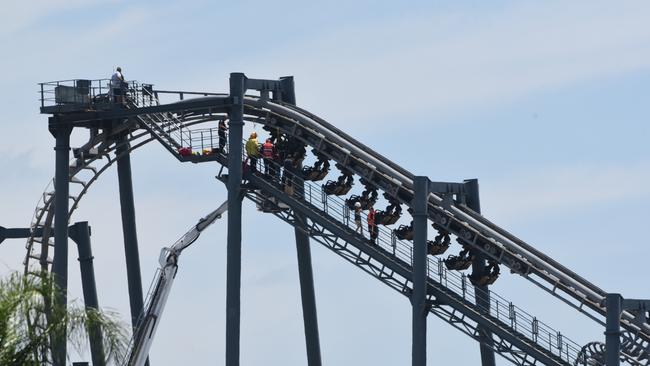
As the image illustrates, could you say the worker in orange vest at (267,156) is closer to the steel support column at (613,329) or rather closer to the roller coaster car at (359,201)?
the roller coaster car at (359,201)

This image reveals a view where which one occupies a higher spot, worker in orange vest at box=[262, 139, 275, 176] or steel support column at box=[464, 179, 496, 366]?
worker in orange vest at box=[262, 139, 275, 176]

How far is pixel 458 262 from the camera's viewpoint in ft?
146

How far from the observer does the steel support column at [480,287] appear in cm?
4344

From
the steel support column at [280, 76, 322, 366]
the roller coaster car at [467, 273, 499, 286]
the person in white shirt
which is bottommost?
the steel support column at [280, 76, 322, 366]

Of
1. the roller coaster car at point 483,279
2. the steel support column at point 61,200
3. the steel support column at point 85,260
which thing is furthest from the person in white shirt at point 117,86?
the roller coaster car at point 483,279

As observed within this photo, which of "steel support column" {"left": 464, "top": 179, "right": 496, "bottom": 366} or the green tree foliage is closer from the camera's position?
the green tree foliage

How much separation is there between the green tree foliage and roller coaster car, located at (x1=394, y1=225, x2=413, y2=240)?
23.4 metres

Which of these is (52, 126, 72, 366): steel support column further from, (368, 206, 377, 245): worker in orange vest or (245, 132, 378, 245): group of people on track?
(368, 206, 377, 245): worker in orange vest

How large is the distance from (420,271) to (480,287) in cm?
273

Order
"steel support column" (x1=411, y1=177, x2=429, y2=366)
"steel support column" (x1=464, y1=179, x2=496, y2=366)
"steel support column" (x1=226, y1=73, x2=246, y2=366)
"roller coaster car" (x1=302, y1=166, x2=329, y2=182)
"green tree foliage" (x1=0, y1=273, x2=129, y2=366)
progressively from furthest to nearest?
"roller coaster car" (x1=302, y1=166, x2=329, y2=182) < "steel support column" (x1=226, y1=73, x2=246, y2=366) < "steel support column" (x1=464, y1=179, x2=496, y2=366) < "steel support column" (x1=411, y1=177, x2=429, y2=366) < "green tree foliage" (x1=0, y1=273, x2=129, y2=366)

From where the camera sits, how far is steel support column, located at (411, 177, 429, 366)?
42.7 metres

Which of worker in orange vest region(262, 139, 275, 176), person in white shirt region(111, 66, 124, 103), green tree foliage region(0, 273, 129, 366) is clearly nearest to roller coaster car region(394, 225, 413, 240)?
worker in orange vest region(262, 139, 275, 176)

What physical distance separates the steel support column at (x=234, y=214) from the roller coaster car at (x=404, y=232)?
14.1 ft

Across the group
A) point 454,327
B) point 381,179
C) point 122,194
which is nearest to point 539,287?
point 454,327
